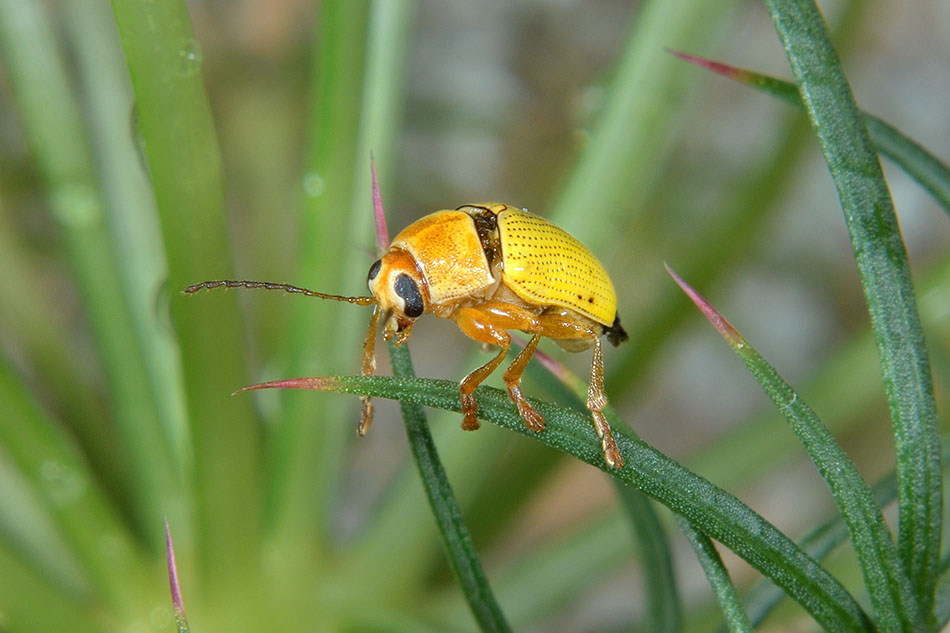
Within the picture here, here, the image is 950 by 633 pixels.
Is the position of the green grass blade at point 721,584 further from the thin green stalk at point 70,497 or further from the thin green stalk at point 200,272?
the thin green stalk at point 70,497

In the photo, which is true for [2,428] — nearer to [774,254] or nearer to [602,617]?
[602,617]

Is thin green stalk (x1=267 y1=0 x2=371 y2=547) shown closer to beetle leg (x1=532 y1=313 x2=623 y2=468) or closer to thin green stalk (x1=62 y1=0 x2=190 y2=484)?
Result: thin green stalk (x1=62 y1=0 x2=190 y2=484)

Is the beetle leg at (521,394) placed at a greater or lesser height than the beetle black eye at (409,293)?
lesser

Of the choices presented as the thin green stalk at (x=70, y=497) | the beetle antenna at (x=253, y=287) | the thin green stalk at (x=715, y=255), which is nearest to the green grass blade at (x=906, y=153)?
the beetle antenna at (x=253, y=287)

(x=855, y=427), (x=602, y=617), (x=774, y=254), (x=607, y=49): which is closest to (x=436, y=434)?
(x=602, y=617)

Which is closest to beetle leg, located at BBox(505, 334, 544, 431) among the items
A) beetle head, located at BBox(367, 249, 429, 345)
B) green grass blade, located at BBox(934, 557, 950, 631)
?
beetle head, located at BBox(367, 249, 429, 345)

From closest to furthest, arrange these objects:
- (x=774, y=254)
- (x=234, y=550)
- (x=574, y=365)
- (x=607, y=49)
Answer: (x=234, y=550) → (x=574, y=365) → (x=774, y=254) → (x=607, y=49)

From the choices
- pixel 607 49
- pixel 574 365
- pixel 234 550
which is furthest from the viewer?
pixel 607 49
